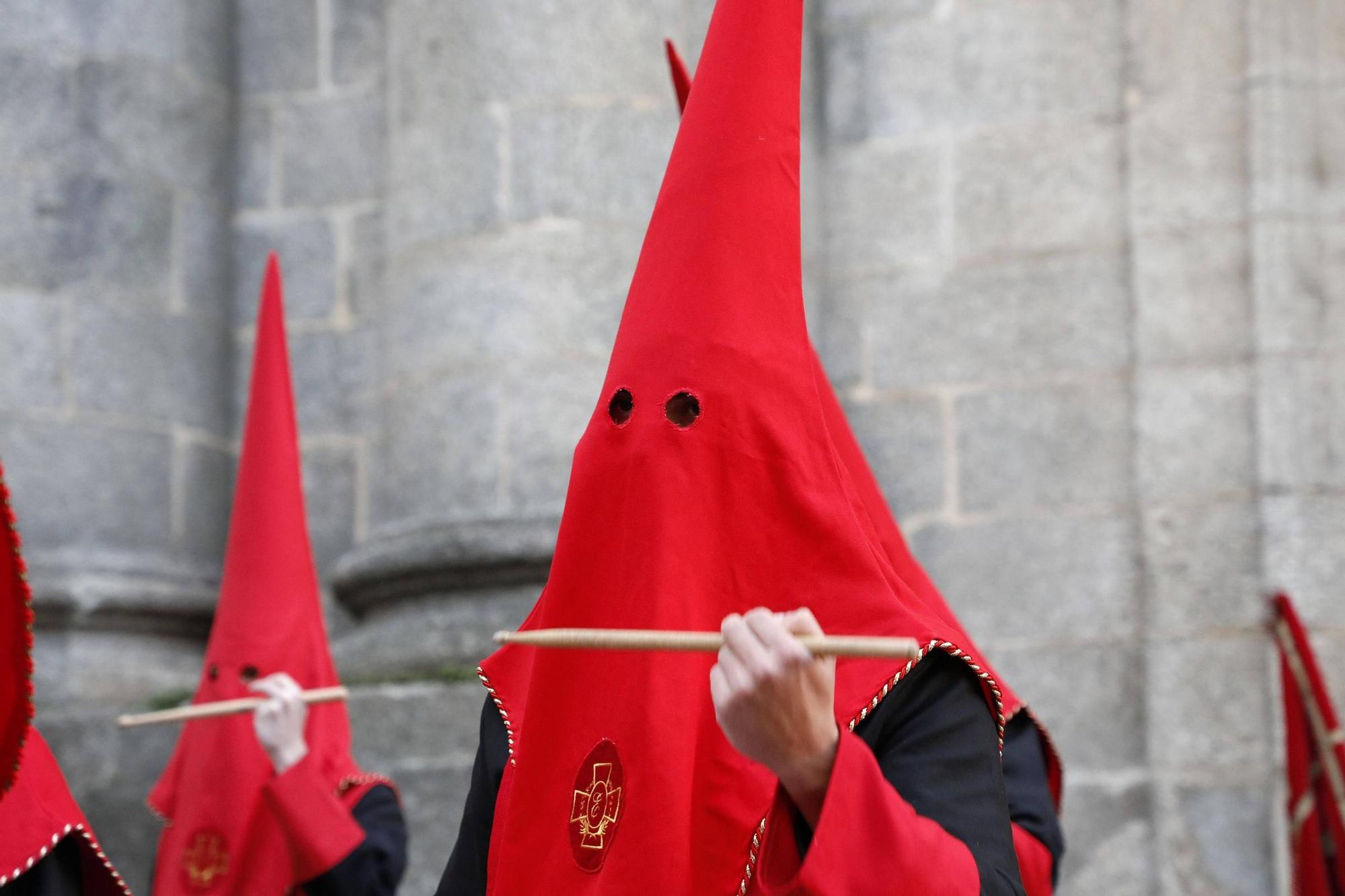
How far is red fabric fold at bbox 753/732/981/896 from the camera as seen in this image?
1755 mm

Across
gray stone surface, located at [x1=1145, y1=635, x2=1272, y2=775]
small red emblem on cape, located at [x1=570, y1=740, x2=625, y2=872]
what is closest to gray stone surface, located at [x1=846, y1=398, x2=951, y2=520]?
gray stone surface, located at [x1=1145, y1=635, x2=1272, y2=775]

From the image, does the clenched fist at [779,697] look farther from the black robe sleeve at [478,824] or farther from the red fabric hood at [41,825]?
the red fabric hood at [41,825]

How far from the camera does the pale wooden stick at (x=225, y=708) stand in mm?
3982

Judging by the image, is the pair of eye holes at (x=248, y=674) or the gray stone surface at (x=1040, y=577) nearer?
the pair of eye holes at (x=248, y=674)

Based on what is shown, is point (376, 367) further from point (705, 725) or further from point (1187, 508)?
point (705, 725)

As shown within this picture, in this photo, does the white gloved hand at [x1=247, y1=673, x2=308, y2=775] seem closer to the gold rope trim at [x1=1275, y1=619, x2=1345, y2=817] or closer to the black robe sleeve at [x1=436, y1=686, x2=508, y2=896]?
the black robe sleeve at [x1=436, y1=686, x2=508, y2=896]

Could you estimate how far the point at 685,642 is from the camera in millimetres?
1729

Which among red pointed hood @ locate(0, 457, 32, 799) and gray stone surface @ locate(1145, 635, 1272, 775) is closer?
red pointed hood @ locate(0, 457, 32, 799)

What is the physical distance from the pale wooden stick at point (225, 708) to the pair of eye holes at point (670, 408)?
7.09 ft

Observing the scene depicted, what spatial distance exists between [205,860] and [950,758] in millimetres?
2568

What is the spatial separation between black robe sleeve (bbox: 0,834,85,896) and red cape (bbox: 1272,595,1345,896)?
116 inches

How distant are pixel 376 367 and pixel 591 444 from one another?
12.9 ft

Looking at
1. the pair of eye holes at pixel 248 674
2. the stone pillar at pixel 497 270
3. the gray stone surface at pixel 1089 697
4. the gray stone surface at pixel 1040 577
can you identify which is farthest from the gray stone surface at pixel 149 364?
the gray stone surface at pixel 1089 697

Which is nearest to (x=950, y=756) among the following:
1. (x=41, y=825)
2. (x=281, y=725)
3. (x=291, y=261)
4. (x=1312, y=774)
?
(x=41, y=825)
